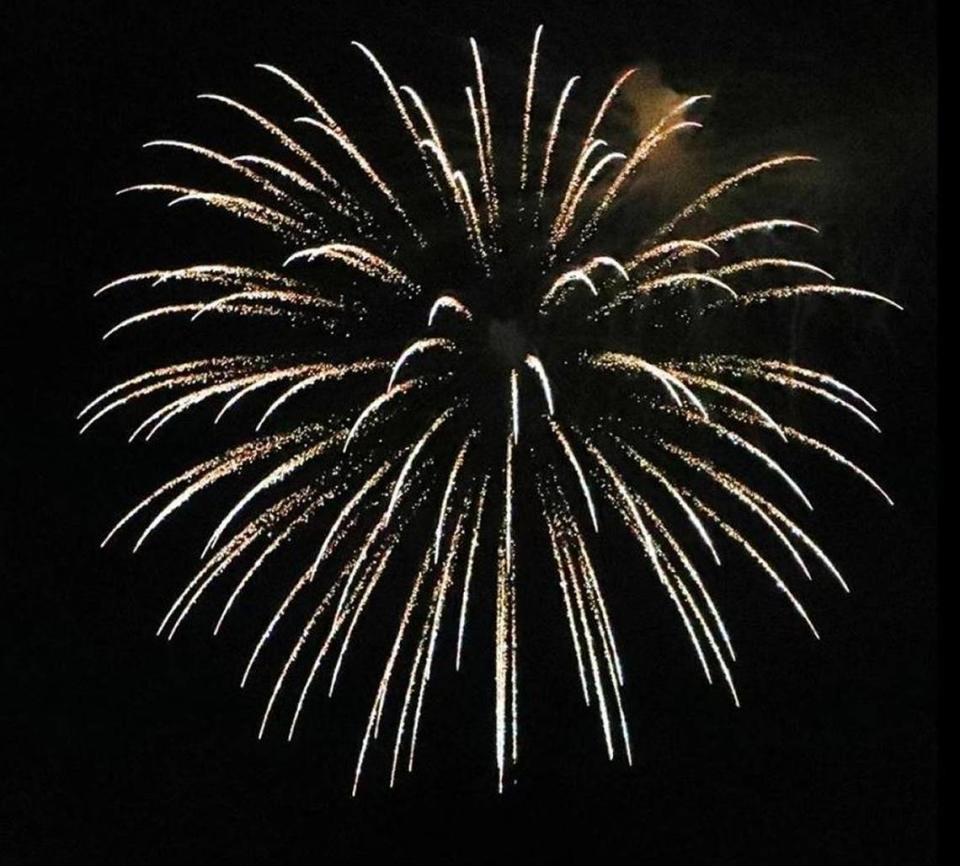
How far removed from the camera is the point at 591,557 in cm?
392

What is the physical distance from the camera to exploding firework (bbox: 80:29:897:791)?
376 centimetres

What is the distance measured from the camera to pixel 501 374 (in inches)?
149

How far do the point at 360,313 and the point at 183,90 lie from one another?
0.94 meters

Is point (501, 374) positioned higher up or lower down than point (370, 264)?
lower down

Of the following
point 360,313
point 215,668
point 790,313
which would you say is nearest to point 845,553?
point 790,313

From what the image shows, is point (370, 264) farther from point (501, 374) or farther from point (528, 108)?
point (528, 108)

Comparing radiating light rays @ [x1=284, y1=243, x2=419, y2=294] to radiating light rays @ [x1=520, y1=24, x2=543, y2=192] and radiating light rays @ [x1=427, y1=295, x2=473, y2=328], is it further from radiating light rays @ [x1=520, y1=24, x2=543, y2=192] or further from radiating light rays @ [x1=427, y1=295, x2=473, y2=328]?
radiating light rays @ [x1=520, y1=24, x2=543, y2=192]

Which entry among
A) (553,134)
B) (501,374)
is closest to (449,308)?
(501,374)

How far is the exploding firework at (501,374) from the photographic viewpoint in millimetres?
3764

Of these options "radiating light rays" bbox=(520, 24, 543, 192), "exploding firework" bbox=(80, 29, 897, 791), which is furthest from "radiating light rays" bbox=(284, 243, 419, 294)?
"radiating light rays" bbox=(520, 24, 543, 192)

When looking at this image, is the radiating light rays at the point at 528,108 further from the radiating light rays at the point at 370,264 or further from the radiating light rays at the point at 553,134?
the radiating light rays at the point at 370,264

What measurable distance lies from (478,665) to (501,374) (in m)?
0.90

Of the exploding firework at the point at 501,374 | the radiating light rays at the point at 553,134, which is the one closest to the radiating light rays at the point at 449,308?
the exploding firework at the point at 501,374

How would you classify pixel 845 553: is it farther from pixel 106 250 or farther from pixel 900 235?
pixel 106 250
